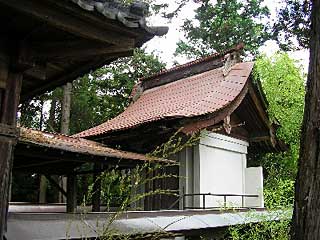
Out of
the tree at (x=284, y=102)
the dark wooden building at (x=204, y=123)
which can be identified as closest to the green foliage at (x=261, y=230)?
the dark wooden building at (x=204, y=123)

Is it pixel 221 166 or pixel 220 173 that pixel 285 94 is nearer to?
pixel 221 166

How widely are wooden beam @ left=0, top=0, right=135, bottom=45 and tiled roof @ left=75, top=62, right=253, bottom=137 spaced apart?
5813mm

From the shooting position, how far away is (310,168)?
334 centimetres

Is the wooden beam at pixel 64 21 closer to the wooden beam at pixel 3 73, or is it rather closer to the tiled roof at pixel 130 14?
the tiled roof at pixel 130 14

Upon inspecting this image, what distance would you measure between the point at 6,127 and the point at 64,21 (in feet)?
3.37

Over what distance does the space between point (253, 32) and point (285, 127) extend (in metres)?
9.28

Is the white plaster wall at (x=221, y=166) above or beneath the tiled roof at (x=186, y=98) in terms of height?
beneath

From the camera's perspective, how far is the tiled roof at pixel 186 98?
1062cm

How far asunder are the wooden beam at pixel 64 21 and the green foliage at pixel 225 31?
61.6ft

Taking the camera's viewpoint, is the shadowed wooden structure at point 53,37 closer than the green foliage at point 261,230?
Yes

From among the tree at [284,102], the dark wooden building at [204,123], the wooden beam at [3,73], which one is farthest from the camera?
the tree at [284,102]

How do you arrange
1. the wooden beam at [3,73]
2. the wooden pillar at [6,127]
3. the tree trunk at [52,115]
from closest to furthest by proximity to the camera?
the wooden pillar at [6,127] < the wooden beam at [3,73] < the tree trunk at [52,115]

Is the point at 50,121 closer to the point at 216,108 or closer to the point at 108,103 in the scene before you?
the point at 108,103

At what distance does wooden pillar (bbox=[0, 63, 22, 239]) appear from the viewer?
3.39m
